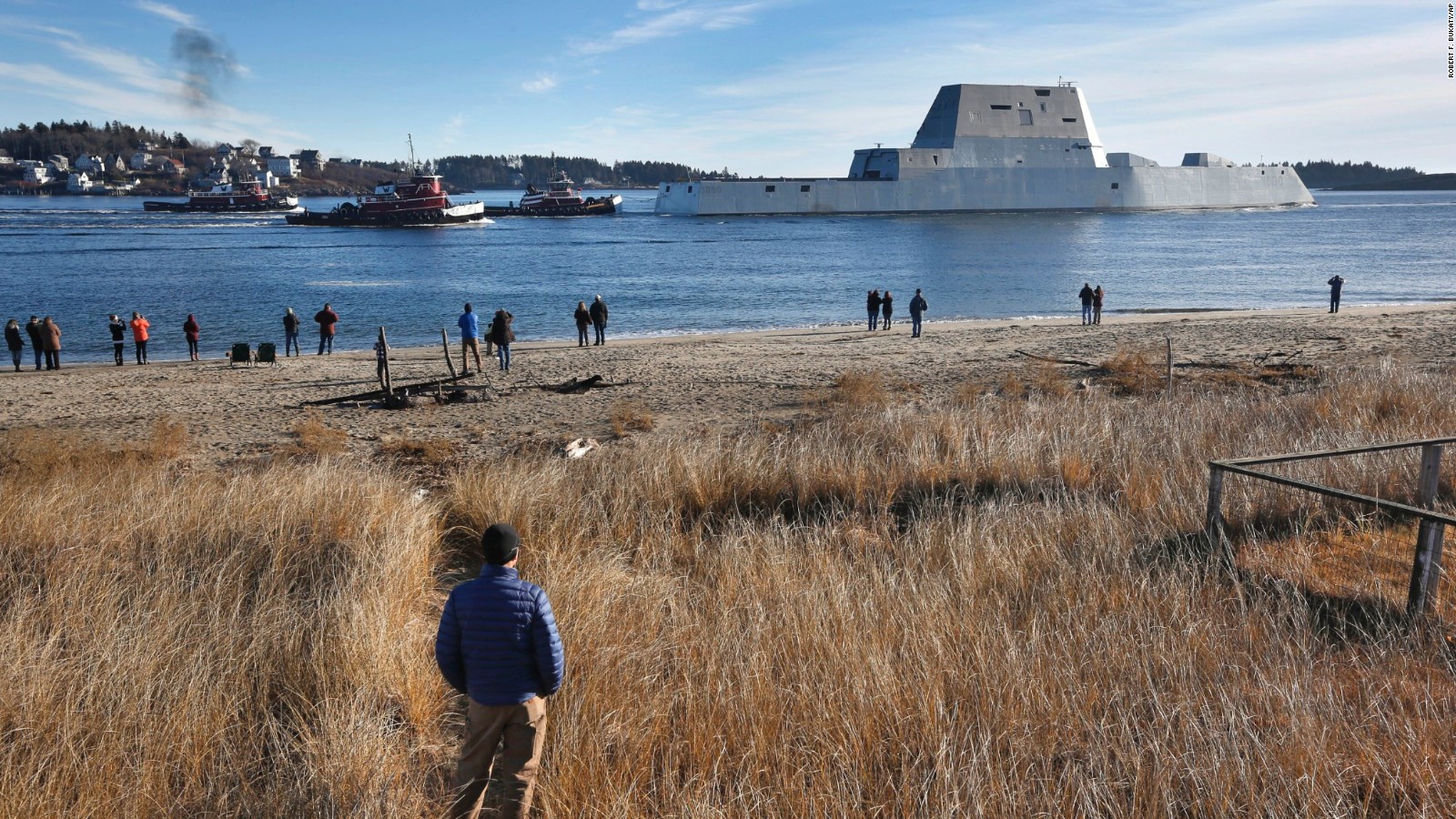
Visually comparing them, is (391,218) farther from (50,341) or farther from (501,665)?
(501,665)

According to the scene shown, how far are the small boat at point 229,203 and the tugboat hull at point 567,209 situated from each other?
86.4 ft

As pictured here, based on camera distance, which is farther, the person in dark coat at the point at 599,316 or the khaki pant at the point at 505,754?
the person in dark coat at the point at 599,316

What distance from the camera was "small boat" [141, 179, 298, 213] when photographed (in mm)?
98062

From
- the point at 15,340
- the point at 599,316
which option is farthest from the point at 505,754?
the point at 15,340

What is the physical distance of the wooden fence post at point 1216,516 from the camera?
16.1ft

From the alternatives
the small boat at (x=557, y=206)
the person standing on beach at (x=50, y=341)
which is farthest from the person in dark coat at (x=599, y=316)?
the small boat at (x=557, y=206)

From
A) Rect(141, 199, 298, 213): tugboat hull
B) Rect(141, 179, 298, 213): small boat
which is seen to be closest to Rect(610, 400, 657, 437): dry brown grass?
Rect(141, 179, 298, 213): small boat

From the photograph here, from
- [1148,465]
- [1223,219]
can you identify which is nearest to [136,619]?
[1148,465]

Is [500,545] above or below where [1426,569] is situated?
above

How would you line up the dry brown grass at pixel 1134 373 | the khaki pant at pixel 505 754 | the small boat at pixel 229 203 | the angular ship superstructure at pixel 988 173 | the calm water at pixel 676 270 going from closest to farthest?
the khaki pant at pixel 505 754 → the dry brown grass at pixel 1134 373 → the calm water at pixel 676 270 → the angular ship superstructure at pixel 988 173 → the small boat at pixel 229 203

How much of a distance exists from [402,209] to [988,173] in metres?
46.7

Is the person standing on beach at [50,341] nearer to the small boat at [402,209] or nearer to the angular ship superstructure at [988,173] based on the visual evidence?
the small boat at [402,209]

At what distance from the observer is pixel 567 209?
94938 mm

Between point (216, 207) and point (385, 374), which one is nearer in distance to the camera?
point (385, 374)
